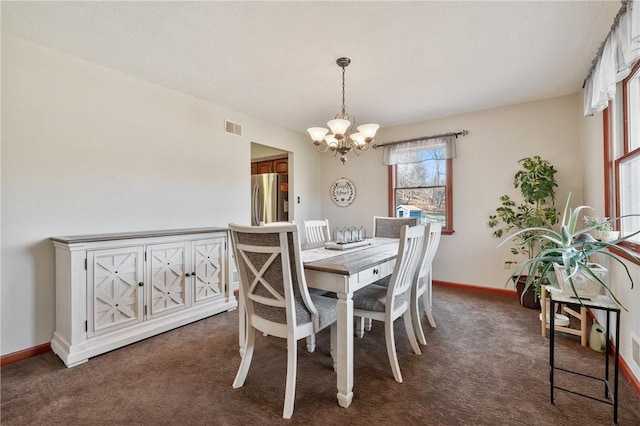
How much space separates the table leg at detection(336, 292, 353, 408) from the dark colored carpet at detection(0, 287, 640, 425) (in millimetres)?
79

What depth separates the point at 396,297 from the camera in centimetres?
209

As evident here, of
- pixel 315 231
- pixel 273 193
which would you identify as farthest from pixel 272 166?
pixel 315 231

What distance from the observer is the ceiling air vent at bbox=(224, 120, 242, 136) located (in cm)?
375

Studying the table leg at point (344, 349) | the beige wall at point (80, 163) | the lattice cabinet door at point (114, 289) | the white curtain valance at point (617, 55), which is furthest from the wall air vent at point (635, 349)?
the beige wall at point (80, 163)

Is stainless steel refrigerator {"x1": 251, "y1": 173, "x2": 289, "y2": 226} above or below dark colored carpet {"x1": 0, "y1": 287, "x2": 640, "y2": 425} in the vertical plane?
above

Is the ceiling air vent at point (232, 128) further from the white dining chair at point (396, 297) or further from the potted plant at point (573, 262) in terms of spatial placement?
the potted plant at point (573, 262)

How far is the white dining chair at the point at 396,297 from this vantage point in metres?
1.91

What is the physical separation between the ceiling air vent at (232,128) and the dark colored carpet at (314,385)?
2.45m

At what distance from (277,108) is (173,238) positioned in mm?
2065

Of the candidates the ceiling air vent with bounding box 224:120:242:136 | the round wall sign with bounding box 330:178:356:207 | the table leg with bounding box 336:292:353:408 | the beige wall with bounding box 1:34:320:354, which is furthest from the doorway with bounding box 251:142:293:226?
the table leg with bounding box 336:292:353:408

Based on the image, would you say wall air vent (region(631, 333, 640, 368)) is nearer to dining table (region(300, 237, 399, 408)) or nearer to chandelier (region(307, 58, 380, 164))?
dining table (region(300, 237, 399, 408))

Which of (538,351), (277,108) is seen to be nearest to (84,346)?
Answer: (277,108)

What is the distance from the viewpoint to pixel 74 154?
98.1 inches

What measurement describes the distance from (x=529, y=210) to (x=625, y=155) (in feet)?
→ 4.55
